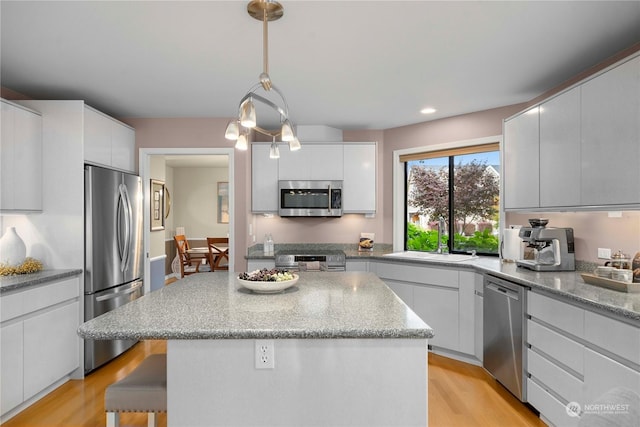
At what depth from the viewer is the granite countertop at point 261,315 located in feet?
4.96

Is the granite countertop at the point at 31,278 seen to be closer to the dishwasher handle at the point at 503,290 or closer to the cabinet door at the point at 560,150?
the dishwasher handle at the point at 503,290

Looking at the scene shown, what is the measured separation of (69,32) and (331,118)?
255 cm

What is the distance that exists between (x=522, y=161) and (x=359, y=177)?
70.2 inches

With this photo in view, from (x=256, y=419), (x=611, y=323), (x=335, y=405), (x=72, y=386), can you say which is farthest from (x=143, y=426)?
(x=611, y=323)

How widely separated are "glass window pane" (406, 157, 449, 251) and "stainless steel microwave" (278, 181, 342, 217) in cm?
93

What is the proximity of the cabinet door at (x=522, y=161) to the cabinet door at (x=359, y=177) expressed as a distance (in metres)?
1.46

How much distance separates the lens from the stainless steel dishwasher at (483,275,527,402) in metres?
2.62

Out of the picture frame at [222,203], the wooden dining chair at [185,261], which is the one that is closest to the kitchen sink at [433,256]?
the wooden dining chair at [185,261]

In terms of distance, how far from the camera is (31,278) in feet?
9.06

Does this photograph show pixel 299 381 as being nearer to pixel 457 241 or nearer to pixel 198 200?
pixel 457 241

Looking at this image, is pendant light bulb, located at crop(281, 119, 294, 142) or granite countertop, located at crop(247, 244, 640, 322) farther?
pendant light bulb, located at crop(281, 119, 294, 142)

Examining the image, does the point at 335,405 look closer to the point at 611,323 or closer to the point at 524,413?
the point at 611,323

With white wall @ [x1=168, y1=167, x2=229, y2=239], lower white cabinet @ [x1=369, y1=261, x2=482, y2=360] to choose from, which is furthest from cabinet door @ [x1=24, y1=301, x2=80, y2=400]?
white wall @ [x1=168, y1=167, x2=229, y2=239]

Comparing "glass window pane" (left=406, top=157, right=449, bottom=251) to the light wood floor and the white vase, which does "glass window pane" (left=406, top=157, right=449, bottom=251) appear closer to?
the light wood floor
